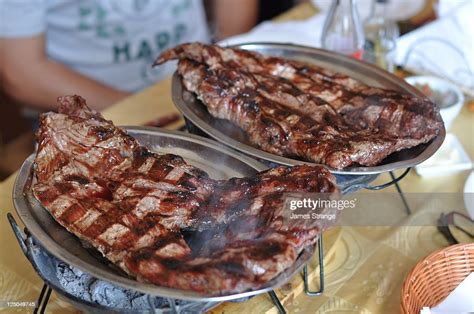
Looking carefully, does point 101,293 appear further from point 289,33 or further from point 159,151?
point 289,33

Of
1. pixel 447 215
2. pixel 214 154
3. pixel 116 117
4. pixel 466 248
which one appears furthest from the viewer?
pixel 116 117

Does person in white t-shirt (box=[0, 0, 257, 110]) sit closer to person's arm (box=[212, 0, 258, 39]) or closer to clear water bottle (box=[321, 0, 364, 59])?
person's arm (box=[212, 0, 258, 39])

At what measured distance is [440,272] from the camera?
1530 mm

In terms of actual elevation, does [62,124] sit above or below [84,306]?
above

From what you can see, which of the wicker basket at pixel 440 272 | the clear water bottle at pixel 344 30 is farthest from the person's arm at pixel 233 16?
the wicker basket at pixel 440 272

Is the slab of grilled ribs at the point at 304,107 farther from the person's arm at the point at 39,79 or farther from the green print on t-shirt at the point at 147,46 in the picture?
the green print on t-shirt at the point at 147,46

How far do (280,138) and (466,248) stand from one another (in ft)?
1.87

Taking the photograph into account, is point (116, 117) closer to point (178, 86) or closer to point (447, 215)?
point (178, 86)

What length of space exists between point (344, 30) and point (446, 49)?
48cm

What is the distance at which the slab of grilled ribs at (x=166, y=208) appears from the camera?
1.17 m

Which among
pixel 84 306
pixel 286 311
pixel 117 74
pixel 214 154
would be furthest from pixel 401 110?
pixel 117 74

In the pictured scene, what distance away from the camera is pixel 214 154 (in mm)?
1650

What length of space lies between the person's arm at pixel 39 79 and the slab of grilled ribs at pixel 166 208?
48.6 inches

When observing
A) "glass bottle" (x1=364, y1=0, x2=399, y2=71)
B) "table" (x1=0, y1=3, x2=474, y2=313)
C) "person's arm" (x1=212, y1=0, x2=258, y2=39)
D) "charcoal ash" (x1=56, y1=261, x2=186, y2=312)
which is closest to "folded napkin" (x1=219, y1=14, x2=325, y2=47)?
"glass bottle" (x1=364, y1=0, x2=399, y2=71)
